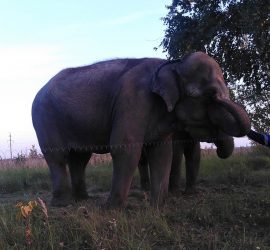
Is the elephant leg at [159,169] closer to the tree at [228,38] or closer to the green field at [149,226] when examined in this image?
the green field at [149,226]

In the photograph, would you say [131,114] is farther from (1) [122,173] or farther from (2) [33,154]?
(2) [33,154]

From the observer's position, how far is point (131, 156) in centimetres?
820

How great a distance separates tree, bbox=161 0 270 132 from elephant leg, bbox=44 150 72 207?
19.5 ft

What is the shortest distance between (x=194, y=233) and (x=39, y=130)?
4.31 m

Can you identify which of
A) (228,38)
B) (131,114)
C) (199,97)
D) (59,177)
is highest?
(228,38)

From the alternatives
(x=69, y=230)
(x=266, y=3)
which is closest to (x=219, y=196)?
(x=69, y=230)

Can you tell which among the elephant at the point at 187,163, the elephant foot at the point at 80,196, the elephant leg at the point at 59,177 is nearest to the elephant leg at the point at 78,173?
the elephant foot at the point at 80,196

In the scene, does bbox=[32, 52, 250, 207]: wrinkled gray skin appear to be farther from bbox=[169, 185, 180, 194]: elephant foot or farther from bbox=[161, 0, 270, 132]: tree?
bbox=[161, 0, 270, 132]: tree

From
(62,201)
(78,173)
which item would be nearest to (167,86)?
(62,201)

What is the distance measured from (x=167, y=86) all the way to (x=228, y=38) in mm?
7224

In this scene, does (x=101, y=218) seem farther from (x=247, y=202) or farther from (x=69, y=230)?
(x=247, y=202)

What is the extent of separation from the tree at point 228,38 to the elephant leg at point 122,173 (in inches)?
253

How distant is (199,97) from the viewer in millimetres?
8320

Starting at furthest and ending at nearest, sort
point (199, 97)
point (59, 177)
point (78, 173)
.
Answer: point (78, 173), point (59, 177), point (199, 97)
